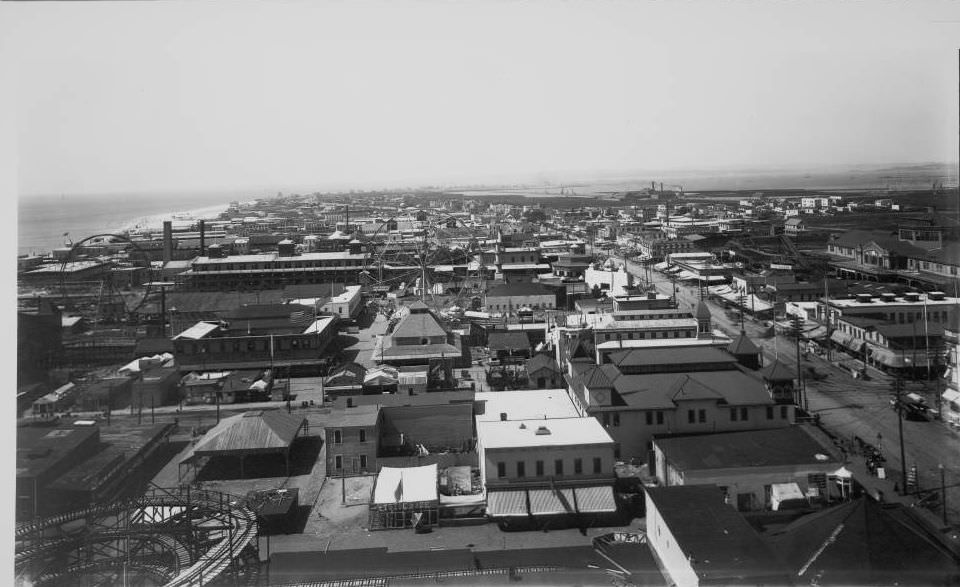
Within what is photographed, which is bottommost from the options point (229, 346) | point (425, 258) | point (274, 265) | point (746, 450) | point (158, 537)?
point (158, 537)

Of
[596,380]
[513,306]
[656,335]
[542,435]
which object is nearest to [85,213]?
[542,435]

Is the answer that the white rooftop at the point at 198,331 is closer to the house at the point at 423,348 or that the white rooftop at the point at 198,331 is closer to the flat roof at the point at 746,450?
the house at the point at 423,348

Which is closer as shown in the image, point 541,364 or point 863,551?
point 863,551

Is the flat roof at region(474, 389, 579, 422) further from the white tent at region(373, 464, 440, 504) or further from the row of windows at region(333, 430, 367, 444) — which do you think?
the row of windows at region(333, 430, 367, 444)

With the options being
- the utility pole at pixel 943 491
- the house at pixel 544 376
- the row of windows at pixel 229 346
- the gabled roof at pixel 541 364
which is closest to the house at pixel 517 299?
the gabled roof at pixel 541 364

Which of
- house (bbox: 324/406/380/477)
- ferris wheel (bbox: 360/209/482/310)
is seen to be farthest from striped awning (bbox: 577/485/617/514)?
ferris wheel (bbox: 360/209/482/310)

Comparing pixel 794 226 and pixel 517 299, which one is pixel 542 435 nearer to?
pixel 517 299
